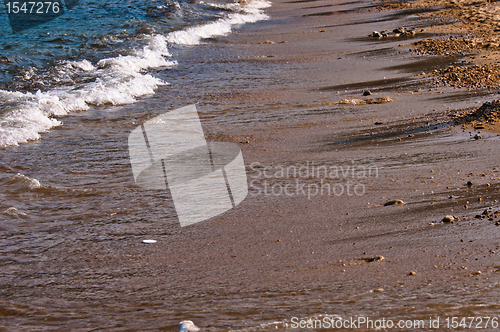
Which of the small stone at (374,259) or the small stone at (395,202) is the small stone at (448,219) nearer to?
the small stone at (395,202)

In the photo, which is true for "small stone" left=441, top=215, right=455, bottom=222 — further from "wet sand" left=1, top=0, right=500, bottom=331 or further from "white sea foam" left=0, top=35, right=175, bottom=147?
"white sea foam" left=0, top=35, right=175, bottom=147

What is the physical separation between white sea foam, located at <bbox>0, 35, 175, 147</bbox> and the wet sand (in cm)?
46

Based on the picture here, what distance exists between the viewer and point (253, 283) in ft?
10.1

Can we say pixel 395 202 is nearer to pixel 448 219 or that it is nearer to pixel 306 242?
pixel 448 219

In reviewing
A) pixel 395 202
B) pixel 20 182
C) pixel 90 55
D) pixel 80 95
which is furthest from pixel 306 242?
pixel 90 55

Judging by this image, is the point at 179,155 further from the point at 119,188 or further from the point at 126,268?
the point at 126,268

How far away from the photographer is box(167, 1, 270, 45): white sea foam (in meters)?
14.2

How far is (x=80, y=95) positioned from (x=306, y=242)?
574cm

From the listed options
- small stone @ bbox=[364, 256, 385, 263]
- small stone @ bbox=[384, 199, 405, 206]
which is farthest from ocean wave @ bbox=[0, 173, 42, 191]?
small stone @ bbox=[384, 199, 405, 206]

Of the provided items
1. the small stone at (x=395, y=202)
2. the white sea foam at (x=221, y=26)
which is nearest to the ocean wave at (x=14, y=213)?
the small stone at (x=395, y=202)

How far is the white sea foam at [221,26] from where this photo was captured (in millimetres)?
14230

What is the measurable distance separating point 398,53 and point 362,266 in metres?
8.35

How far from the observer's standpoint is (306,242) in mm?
3588

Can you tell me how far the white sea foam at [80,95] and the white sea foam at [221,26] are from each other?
2.77 m
